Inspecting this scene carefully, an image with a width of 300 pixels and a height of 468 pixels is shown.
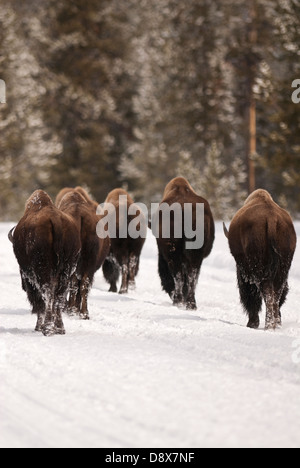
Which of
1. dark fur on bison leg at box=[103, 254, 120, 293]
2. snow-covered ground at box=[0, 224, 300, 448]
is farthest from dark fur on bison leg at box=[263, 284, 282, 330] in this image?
dark fur on bison leg at box=[103, 254, 120, 293]

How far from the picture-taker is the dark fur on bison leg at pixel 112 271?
46.3ft

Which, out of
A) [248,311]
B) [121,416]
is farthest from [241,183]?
[121,416]

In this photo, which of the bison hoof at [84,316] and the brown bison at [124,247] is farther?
the brown bison at [124,247]

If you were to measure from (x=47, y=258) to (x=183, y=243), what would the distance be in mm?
3696

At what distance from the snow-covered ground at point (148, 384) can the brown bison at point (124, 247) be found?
3922 millimetres

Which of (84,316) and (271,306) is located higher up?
(271,306)

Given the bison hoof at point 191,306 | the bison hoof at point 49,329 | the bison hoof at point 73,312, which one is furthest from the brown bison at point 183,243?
the bison hoof at point 49,329

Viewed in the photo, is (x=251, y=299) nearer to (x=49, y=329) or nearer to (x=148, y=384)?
(x=49, y=329)

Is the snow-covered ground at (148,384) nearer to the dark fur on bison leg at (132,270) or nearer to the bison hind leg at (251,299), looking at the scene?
the bison hind leg at (251,299)

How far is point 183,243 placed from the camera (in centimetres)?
1173

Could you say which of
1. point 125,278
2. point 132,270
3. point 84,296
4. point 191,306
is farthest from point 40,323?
point 132,270

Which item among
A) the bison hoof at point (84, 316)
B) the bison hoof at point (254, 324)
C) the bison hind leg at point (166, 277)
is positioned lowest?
the bison hoof at point (254, 324)

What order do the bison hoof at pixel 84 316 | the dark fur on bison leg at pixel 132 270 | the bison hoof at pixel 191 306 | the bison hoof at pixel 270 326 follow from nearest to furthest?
the bison hoof at pixel 270 326 → the bison hoof at pixel 84 316 → the bison hoof at pixel 191 306 → the dark fur on bison leg at pixel 132 270

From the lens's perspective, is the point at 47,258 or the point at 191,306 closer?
the point at 47,258
